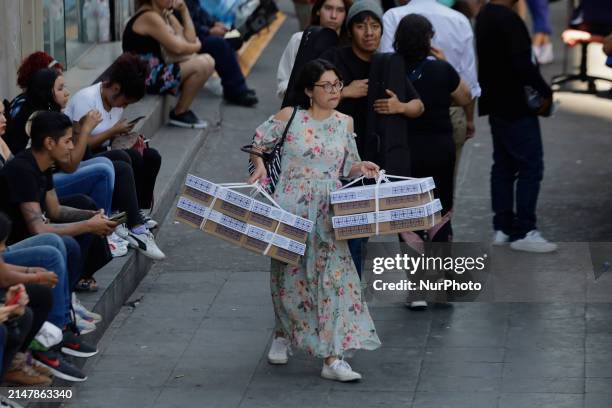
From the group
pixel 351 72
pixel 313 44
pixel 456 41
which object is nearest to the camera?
pixel 351 72

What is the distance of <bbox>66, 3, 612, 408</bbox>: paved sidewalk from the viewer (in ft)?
22.3

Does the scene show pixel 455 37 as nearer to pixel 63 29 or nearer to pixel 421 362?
pixel 421 362

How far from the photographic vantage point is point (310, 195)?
6984mm

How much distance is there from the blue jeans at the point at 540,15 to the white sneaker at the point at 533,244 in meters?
7.00

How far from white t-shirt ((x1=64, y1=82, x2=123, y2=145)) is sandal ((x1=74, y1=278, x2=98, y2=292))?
1.26 m

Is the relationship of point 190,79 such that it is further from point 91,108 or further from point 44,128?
point 44,128

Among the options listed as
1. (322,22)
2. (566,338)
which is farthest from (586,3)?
(566,338)

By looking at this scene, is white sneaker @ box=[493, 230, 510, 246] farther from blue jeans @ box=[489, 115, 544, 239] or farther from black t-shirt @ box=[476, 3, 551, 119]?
black t-shirt @ box=[476, 3, 551, 119]

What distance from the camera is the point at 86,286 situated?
775 centimetres

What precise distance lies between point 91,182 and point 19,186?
1265 mm

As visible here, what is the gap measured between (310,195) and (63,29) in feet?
17.0

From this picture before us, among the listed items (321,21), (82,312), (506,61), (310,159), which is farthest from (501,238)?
(82,312)

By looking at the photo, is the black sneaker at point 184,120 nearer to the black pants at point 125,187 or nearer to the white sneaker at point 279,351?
the black pants at point 125,187

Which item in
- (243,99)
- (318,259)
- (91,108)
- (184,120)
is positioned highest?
(91,108)
